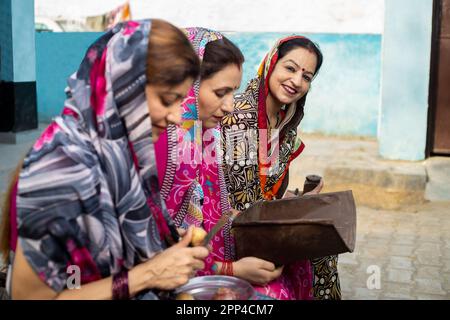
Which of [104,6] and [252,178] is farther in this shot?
[104,6]

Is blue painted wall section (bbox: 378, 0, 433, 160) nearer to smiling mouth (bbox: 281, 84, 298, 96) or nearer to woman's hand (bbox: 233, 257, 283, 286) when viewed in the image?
smiling mouth (bbox: 281, 84, 298, 96)

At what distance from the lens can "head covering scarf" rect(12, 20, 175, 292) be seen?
1.69 metres

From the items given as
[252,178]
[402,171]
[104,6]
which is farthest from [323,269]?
[104,6]

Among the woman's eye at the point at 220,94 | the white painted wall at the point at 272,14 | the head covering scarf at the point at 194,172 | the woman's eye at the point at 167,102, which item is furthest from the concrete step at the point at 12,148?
the woman's eye at the point at 167,102

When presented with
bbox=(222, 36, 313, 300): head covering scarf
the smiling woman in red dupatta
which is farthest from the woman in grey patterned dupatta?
the smiling woman in red dupatta

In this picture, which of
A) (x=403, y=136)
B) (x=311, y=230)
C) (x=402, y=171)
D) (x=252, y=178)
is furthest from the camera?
(x=403, y=136)

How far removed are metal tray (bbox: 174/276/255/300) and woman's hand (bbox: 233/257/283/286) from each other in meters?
0.33

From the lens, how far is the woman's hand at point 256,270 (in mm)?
2307

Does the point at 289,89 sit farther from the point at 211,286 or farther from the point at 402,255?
the point at 402,255

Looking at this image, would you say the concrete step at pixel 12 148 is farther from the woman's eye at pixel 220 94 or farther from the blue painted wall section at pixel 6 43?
the woman's eye at pixel 220 94

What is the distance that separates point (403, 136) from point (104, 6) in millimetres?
4812

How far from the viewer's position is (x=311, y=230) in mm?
2199

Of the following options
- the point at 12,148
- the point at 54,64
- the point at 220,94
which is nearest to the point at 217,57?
the point at 220,94
